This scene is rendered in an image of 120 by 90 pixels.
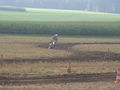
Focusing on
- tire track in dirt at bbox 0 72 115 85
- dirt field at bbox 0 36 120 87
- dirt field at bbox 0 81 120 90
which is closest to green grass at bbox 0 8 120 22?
dirt field at bbox 0 36 120 87

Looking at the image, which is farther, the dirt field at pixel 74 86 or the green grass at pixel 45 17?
the green grass at pixel 45 17

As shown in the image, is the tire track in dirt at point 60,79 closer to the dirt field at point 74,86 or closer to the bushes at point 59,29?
the dirt field at point 74,86

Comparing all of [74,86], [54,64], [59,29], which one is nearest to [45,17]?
[59,29]

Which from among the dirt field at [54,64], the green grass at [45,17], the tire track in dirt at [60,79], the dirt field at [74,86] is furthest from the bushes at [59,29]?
the dirt field at [74,86]

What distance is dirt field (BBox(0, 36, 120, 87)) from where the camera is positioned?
20891 mm

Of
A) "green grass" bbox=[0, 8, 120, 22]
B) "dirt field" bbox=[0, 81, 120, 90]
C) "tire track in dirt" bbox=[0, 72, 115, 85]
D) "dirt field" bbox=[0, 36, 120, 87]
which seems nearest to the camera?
"dirt field" bbox=[0, 81, 120, 90]

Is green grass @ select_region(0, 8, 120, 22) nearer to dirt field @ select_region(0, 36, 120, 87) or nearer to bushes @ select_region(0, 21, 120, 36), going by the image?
bushes @ select_region(0, 21, 120, 36)

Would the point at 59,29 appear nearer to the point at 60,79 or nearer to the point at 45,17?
the point at 60,79

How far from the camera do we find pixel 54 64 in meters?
26.8

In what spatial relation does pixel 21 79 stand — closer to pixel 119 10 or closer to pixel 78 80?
pixel 78 80

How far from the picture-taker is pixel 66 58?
29.6m

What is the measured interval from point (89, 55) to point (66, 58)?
118 inches

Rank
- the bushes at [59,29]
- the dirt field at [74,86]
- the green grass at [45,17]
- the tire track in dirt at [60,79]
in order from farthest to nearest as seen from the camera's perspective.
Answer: the green grass at [45,17]
the bushes at [59,29]
the tire track in dirt at [60,79]
the dirt field at [74,86]

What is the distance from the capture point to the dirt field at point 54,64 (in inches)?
822
